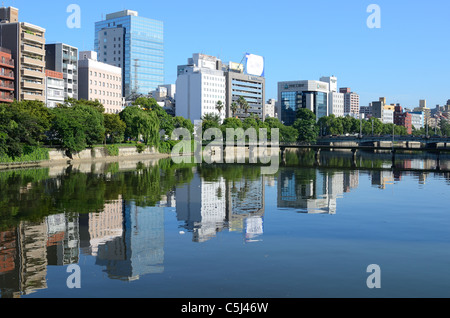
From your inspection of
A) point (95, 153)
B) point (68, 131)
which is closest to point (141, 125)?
point (95, 153)

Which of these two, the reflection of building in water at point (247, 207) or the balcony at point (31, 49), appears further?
the balcony at point (31, 49)

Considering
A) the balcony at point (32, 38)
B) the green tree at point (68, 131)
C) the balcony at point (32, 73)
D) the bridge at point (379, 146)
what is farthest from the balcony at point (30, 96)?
the bridge at point (379, 146)

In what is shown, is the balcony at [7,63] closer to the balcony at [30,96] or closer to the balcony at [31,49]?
the balcony at [31,49]

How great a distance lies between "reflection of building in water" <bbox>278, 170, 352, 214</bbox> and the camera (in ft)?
129

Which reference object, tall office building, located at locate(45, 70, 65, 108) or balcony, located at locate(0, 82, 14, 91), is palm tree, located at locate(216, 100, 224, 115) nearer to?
tall office building, located at locate(45, 70, 65, 108)

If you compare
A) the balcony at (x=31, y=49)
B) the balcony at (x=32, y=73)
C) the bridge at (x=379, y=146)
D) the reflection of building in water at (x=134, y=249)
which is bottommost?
the reflection of building in water at (x=134, y=249)

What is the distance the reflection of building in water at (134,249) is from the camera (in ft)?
66.0

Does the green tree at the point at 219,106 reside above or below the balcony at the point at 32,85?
above

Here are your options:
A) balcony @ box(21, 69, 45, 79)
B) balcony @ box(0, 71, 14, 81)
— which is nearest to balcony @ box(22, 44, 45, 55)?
balcony @ box(21, 69, 45, 79)

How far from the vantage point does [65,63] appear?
123125 millimetres

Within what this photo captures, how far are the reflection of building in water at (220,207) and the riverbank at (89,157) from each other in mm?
32270

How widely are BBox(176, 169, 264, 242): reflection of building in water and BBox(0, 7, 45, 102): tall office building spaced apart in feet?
196
